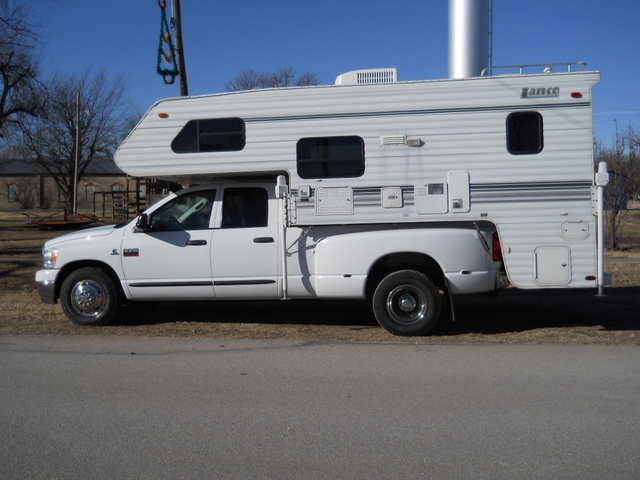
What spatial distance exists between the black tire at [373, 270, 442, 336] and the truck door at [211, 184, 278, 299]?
1.41 metres

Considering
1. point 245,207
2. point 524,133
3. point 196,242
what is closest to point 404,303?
point 245,207

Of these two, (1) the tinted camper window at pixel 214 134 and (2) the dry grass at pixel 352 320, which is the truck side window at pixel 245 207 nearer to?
(1) the tinted camper window at pixel 214 134

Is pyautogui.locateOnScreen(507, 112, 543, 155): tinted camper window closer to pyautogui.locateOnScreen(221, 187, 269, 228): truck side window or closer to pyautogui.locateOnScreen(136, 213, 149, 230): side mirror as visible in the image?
pyautogui.locateOnScreen(221, 187, 269, 228): truck side window

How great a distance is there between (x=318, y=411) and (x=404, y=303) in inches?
119

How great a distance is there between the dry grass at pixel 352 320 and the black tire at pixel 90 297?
0.19m

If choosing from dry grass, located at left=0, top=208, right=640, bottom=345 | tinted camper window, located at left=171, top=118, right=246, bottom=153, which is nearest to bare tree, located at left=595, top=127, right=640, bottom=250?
dry grass, located at left=0, top=208, right=640, bottom=345

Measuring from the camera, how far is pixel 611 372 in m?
6.32

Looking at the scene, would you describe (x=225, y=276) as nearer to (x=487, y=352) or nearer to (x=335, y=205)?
(x=335, y=205)

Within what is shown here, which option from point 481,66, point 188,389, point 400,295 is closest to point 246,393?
point 188,389

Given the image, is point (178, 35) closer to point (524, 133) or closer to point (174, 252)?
point (174, 252)

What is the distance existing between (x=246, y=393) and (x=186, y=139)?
3825 mm

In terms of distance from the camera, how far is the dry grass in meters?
8.16

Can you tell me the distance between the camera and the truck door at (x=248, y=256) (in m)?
8.28

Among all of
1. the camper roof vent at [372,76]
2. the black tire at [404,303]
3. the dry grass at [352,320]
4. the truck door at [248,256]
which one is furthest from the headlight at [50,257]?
the camper roof vent at [372,76]
